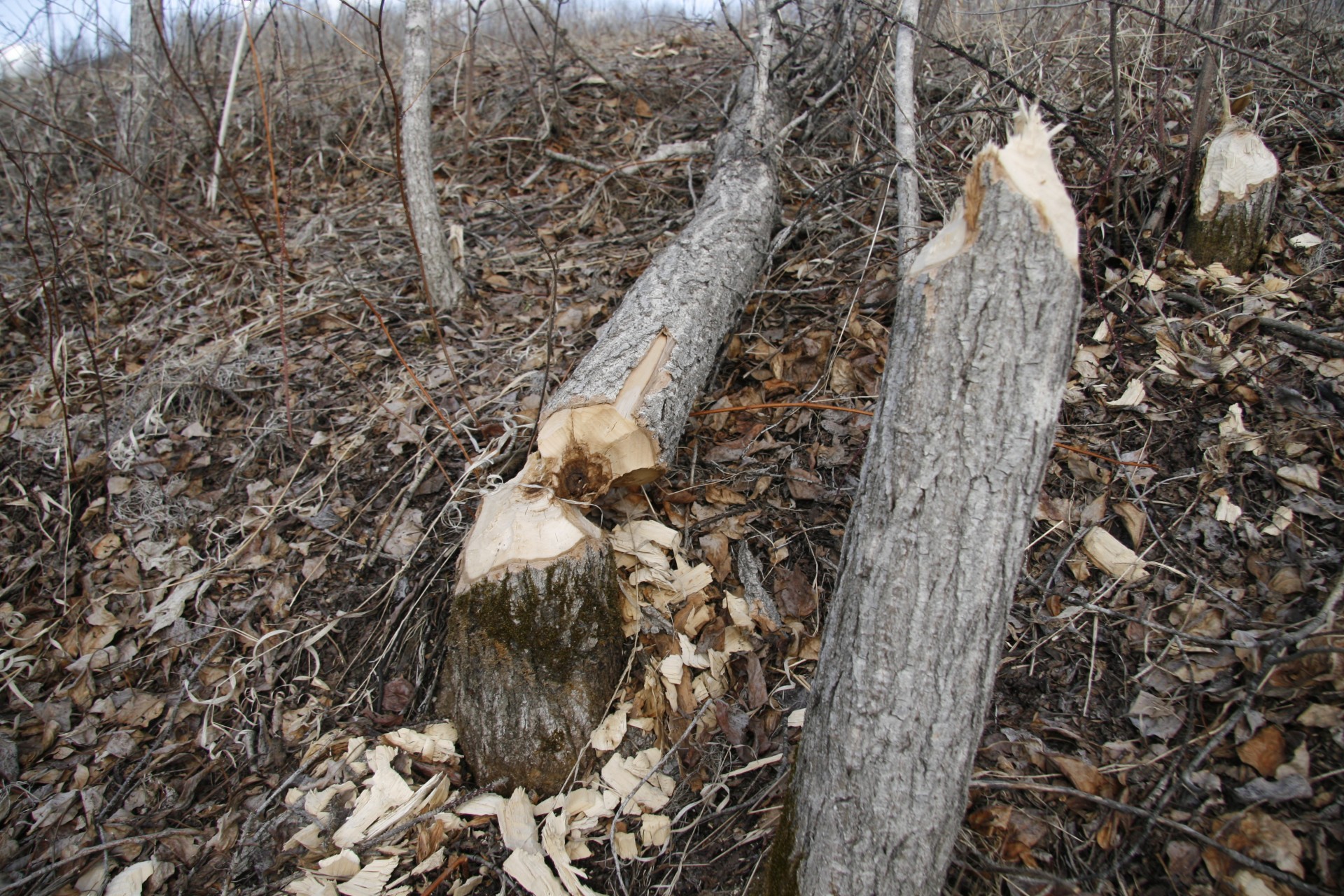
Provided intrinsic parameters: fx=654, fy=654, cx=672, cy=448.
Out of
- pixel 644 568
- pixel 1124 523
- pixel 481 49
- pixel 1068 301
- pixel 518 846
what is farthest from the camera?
pixel 481 49

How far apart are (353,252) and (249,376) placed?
3.80ft

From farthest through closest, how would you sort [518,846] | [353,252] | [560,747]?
1. [353,252]
2. [560,747]
3. [518,846]

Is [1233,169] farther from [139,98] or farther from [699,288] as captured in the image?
[139,98]

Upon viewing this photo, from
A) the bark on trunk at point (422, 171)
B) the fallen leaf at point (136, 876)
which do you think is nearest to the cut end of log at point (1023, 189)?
the bark on trunk at point (422, 171)

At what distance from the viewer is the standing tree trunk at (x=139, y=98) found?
448cm

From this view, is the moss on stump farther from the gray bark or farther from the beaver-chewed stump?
the gray bark

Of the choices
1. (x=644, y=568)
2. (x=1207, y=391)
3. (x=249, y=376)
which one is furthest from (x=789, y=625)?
(x=249, y=376)

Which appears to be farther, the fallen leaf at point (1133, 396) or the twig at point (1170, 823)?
the fallen leaf at point (1133, 396)

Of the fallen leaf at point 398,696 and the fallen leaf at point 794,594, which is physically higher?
the fallen leaf at point 794,594

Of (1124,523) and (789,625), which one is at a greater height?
(1124,523)

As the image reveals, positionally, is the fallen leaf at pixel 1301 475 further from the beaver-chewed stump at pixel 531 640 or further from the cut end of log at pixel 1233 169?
the beaver-chewed stump at pixel 531 640

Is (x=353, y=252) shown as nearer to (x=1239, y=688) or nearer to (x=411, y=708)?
(x=411, y=708)

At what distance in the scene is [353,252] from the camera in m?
3.97

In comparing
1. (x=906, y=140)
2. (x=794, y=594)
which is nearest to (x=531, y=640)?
(x=794, y=594)
